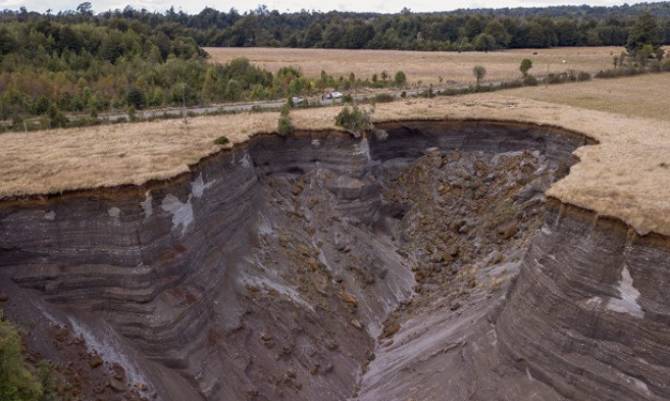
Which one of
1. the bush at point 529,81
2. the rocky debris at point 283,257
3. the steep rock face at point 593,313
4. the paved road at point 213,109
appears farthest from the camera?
the bush at point 529,81

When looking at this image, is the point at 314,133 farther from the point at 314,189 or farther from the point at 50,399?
the point at 50,399

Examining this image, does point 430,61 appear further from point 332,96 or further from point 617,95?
point 617,95

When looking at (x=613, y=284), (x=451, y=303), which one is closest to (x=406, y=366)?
(x=451, y=303)

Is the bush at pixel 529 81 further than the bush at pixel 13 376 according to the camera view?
Yes

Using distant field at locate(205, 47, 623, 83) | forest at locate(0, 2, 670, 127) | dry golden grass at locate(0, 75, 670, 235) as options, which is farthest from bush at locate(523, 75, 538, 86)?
dry golden grass at locate(0, 75, 670, 235)

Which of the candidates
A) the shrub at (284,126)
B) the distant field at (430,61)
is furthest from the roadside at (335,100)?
the shrub at (284,126)

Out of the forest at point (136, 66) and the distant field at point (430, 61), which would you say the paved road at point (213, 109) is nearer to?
the forest at point (136, 66)

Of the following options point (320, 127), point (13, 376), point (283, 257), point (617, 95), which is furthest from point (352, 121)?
point (617, 95)
